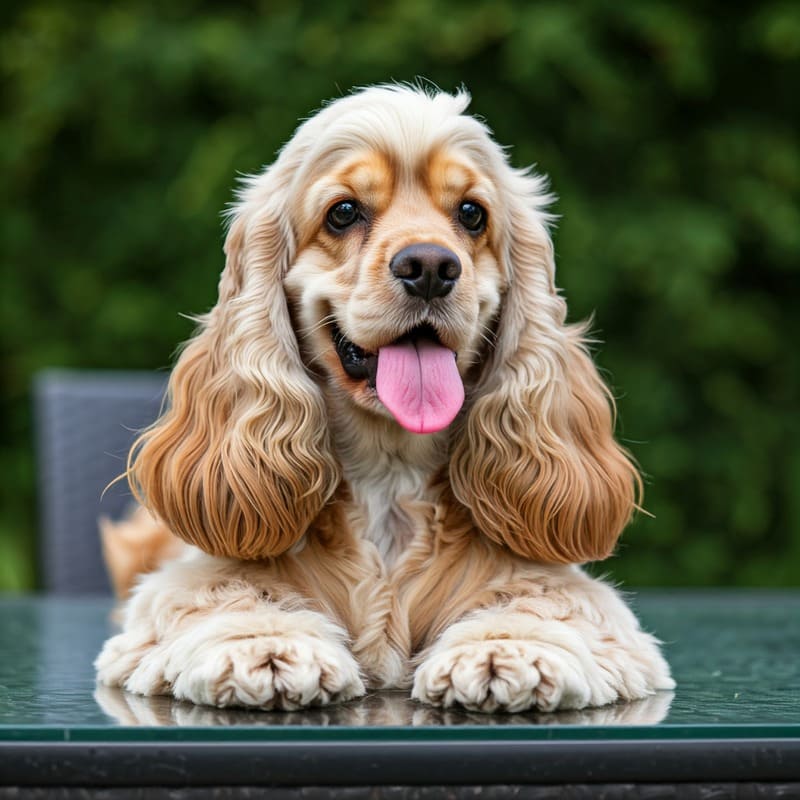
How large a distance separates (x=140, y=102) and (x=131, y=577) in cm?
396

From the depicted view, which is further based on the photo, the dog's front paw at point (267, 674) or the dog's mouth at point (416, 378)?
the dog's mouth at point (416, 378)

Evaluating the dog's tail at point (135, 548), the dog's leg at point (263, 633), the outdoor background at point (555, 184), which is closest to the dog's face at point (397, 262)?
the dog's leg at point (263, 633)

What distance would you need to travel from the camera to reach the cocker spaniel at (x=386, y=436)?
2.12 metres

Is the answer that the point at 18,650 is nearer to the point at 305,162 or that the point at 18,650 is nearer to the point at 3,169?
the point at 305,162

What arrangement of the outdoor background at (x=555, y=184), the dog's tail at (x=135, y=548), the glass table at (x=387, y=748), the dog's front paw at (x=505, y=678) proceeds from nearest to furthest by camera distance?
1. the glass table at (x=387, y=748)
2. the dog's front paw at (x=505, y=678)
3. the dog's tail at (x=135, y=548)
4. the outdoor background at (x=555, y=184)

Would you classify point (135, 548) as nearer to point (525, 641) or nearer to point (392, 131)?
point (392, 131)

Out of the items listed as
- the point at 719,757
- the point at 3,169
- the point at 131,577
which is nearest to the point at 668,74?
the point at 3,169

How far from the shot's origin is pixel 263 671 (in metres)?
1.86

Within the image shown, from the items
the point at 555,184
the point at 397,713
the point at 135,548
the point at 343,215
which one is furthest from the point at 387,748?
the point at 555,184

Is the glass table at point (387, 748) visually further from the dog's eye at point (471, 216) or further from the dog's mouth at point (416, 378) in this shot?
the dog's eye at point (471, 216)

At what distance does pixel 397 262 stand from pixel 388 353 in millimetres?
161


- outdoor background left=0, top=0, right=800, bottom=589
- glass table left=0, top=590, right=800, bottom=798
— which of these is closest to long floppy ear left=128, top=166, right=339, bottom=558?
glass table left=0, top=590, right=800, bottom=798

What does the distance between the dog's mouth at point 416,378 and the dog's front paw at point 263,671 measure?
0.38 metres

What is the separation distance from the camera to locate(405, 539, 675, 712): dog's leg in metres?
1.86
